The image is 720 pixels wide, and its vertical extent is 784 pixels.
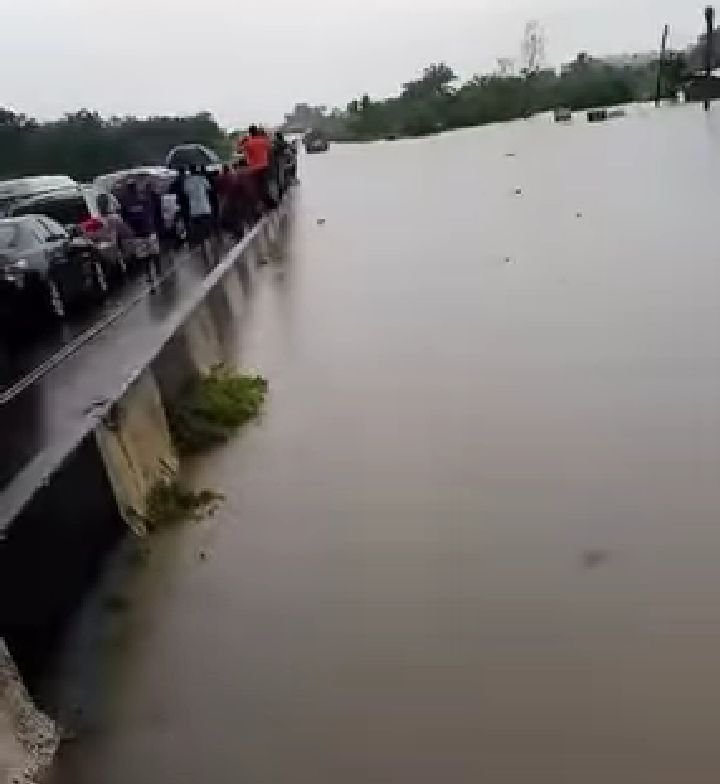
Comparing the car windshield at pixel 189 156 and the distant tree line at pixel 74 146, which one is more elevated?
the car windshield at pixel 189 156

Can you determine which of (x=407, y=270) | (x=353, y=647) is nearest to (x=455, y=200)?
(x=407, y=270)

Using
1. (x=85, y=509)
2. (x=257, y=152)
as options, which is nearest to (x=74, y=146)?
(x=257, y=152)

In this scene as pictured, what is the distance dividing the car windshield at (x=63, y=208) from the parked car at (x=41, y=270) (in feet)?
10.9

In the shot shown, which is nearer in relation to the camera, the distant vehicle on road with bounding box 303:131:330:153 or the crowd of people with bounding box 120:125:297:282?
the crowd of people with bounding box 120:125:297:282

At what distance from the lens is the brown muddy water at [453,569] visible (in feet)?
18.9

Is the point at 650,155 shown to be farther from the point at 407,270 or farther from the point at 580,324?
the point at 580,324

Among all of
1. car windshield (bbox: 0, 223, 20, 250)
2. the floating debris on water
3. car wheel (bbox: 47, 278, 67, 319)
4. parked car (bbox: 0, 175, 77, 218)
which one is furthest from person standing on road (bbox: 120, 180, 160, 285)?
the floating debris on water

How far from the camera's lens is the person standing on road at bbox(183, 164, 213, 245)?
2194 cm

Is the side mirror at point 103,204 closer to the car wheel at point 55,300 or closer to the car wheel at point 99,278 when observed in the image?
the car wheel at point 99,278

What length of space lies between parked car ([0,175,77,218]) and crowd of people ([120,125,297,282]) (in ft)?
4.37

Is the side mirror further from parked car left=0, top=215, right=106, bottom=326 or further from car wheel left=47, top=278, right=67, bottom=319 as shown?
car wheel left=47, top=278, right=67, bottom=319

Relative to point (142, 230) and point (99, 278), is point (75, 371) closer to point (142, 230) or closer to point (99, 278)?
point (99, 278)

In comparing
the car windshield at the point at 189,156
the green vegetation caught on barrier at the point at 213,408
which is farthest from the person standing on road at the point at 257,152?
the green vegetation caught on barrier at the point at 213,408

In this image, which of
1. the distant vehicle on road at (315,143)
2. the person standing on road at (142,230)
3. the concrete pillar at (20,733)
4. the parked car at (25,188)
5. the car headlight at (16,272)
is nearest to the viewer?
the concrete pillar at (20,733)
